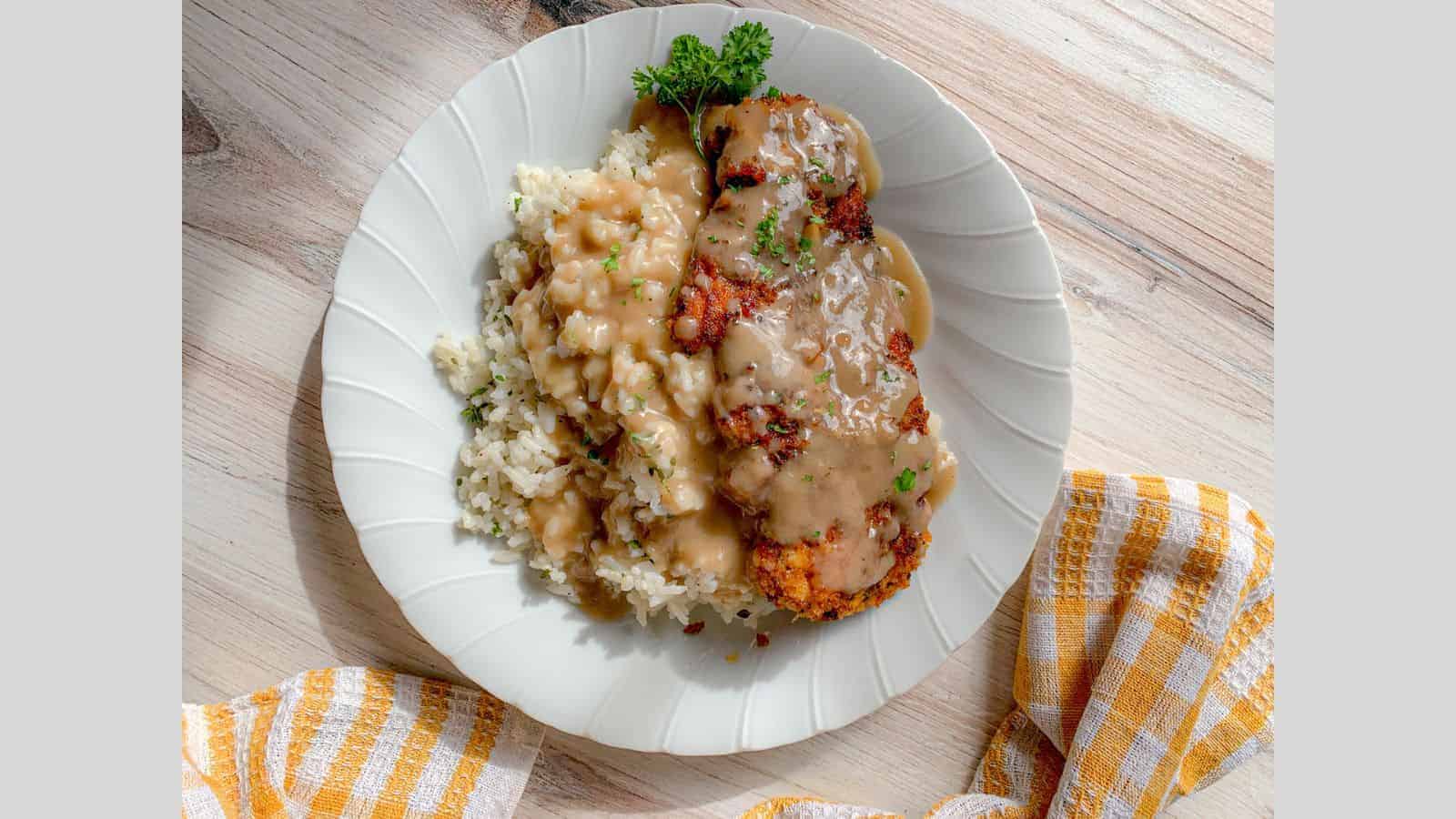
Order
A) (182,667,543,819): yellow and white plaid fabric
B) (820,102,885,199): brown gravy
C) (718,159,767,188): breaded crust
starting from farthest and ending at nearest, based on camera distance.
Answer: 1. (182,667,543,819): yellow and white plaid fabric
2. (820,102,885,199): brown gravy
3. (718,159,767,188): breaded crust

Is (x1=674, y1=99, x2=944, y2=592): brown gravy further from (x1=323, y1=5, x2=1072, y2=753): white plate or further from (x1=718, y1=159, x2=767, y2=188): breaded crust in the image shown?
(x1=323, y1=5, x2=1072, y2=753): white plate

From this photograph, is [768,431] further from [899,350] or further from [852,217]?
[852,217]

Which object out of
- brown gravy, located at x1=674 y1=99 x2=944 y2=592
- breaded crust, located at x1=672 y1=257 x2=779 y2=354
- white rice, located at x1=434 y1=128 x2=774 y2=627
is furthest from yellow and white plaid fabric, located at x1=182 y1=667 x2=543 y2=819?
breaded crust, located at x1=672 y1=257 x2=779 y2=354

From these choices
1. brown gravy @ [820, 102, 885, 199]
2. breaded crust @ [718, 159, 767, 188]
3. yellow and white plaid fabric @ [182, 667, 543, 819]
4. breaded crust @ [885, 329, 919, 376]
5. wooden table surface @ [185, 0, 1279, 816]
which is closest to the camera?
breaded crust @ [718, 159, 767, 188]

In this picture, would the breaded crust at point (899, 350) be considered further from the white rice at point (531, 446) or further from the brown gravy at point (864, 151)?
the white rice at point (531, 446)

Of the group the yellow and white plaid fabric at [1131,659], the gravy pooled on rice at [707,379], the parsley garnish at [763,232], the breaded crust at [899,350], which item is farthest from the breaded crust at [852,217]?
the yellow and white plaid fabric at [1131,659]

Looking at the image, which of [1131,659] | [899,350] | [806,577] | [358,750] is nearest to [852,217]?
[899,350]

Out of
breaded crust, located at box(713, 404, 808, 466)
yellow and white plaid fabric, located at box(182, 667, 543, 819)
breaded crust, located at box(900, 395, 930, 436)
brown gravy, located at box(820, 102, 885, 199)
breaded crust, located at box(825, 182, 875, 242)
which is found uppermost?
brown gravy, located at box(820, 102, 885, 199)
